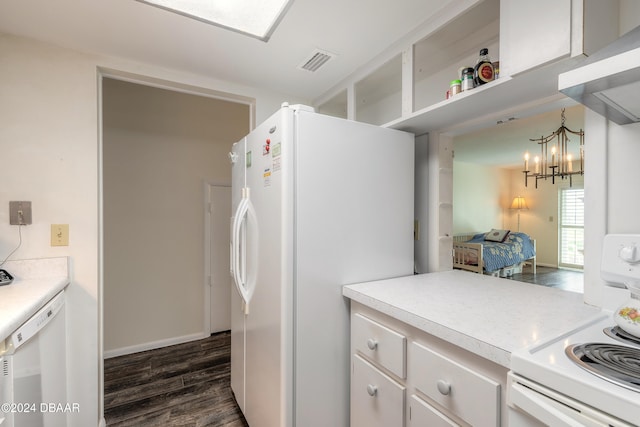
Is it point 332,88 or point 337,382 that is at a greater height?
point 332,88

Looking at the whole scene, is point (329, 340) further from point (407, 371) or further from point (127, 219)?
point (127, 219)

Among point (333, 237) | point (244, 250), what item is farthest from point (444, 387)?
point (244, 250)

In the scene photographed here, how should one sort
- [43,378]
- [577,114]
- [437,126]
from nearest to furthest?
[43,378], [437,126], [577,114]

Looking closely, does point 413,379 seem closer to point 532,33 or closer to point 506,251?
point 532,33

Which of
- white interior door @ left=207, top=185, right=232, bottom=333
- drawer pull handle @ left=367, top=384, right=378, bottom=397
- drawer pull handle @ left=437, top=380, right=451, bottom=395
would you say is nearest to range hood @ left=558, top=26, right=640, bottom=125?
drawer pull handle @ left=437, top=380, right=451, bottom=395

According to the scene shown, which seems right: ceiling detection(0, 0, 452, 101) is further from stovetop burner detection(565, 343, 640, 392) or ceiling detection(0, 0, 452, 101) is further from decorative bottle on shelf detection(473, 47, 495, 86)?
stovetop burner detection(565, 343, 640, 392)

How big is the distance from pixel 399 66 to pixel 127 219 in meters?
2.73

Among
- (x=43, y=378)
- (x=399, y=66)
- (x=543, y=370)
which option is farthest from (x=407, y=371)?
(x=399, y=66)

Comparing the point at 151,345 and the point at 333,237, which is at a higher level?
the point at 333,237

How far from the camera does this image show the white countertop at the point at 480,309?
0.84 m

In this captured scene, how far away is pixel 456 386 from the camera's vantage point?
2.95ft

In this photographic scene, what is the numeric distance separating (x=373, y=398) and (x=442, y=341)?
0.49m

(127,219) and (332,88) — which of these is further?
(127,219)

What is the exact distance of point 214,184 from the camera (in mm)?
3123
